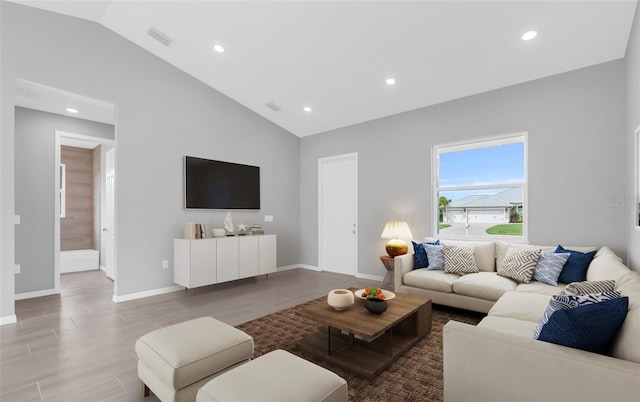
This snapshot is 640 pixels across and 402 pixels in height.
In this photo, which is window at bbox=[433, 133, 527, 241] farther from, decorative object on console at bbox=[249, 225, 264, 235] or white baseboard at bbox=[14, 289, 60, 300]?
white baseboard at bbox=[14, 289, 60, 300]

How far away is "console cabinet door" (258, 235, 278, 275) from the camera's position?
5.05 m

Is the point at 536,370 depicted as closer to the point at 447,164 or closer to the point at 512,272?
the point at 512,272

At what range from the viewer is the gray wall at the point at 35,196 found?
13.6ft

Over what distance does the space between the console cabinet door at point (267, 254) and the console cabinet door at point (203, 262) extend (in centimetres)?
86

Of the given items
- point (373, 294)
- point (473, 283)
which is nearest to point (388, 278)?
point (473, 283)

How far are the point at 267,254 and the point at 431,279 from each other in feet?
8.92

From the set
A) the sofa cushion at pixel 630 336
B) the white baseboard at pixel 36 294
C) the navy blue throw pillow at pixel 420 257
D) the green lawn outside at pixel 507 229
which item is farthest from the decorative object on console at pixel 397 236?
the white baseboard at pixel 36 294

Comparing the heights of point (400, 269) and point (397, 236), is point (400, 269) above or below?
below

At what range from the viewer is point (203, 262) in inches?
168

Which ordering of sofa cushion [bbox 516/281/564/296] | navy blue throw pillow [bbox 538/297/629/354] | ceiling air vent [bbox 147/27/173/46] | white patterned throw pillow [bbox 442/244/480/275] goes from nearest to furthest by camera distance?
navy blue throw pillow [bbox 538/297/629/354] < sofa cushion [bbox 516/281/564/296] < white patterned throw pillow [bbox 442/244/480/275] < ceiling air vent [bbox 147/27/173/46]

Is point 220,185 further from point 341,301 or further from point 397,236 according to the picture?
point 341,301

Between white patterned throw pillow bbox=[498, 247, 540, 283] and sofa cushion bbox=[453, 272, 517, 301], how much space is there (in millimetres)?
77

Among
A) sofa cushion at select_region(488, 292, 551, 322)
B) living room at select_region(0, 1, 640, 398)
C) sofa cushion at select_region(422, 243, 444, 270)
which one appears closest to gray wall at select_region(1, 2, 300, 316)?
living room at select_region(0, 1, 640, 398)

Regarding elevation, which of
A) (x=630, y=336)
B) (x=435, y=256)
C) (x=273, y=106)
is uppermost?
(x=273, y=106)
